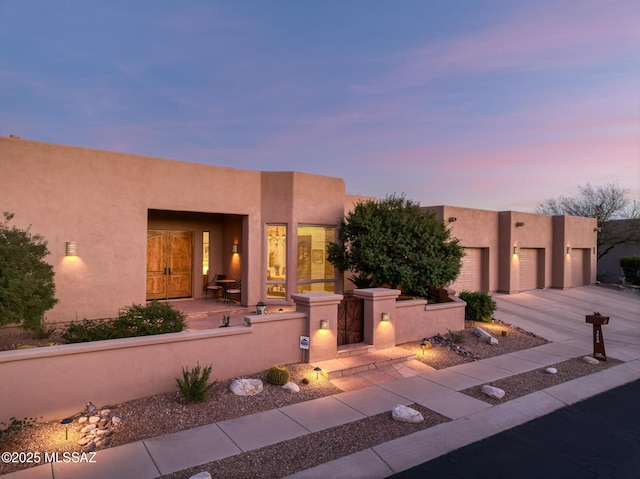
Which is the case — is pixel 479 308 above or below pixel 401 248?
below

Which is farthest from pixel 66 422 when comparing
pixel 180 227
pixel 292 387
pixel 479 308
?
pixel 479 308

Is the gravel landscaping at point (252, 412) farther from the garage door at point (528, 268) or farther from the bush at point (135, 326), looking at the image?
the garage door at point (528, 268)

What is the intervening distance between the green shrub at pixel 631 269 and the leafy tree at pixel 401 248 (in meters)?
20.2

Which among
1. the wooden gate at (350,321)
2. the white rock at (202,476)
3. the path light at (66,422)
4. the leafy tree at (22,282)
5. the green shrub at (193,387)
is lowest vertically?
the path light at (66,422)

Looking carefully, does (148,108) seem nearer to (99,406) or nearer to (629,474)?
(99,406)

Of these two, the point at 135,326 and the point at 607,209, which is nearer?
the point at 135,326

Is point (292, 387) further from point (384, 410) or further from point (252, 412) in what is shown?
point (384, 410)

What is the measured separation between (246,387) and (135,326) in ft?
8.04

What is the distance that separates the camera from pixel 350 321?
945 centimetres

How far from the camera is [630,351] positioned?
35.3 feet

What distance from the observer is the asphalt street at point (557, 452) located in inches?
186

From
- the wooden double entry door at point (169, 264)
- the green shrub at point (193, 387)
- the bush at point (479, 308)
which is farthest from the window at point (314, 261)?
the green shrub at point (193, 387)

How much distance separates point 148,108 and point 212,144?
11.8ft

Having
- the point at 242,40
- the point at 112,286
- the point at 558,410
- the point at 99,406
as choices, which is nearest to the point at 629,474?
the point at 558,410
